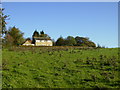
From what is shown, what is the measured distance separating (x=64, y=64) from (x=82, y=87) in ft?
21.1

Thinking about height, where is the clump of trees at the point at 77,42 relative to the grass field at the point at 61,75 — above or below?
above

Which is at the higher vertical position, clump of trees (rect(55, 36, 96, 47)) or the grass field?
clump of trees (rect(55, 36, 96, 47))

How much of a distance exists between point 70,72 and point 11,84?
5.85 meters

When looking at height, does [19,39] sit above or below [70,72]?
above

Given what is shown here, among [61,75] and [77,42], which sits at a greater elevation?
[77,42]

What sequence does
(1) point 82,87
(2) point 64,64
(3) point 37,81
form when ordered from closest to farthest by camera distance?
(1) point 82,87, (3) point 37,81, (2) point 64,64

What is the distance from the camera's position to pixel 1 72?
1755 centimetres

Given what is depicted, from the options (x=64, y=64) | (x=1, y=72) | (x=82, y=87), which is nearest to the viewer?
(x=82, y=87)

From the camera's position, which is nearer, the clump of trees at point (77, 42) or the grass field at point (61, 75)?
the grass field at point (61, 75)

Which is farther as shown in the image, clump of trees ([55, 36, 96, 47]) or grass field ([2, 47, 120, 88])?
clump of trees ([55, 36, 96, 47])

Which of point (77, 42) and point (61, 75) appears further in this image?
point (77, 42)

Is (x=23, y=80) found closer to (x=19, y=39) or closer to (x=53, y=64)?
(x=53, y=64)

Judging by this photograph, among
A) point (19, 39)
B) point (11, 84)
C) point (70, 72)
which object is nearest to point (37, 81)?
point (11, 84)

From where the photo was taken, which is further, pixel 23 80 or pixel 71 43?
pixel 71 43
